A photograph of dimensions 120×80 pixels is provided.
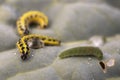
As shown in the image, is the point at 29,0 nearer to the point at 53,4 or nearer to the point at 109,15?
the point at 53,4

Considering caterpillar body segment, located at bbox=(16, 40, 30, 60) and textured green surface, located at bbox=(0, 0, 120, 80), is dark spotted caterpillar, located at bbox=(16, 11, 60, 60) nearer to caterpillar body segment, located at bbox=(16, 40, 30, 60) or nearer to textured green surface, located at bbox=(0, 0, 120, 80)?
caterpillar body segment, located at bbox=(16, 40, 30, 60)

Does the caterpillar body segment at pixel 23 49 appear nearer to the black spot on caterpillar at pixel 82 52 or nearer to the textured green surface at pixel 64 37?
the textured green surface at pixel 64 37

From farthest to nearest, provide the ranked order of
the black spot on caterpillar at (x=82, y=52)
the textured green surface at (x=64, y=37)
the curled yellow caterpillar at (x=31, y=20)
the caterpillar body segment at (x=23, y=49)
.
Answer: the curled yellow caterpillar at (x=31, y=20), the black spot on caterpillar at (x=82, y=52), the caterpillar body segment at (x=23, y=49), the textured green surface at (x=64, y=37)

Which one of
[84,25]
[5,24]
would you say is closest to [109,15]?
[84,25]

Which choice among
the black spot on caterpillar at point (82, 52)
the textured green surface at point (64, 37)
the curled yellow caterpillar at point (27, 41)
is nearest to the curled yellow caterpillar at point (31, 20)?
the textured green surface at point (64, 37)

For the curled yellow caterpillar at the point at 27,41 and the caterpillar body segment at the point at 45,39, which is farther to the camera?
the caterpillar body segment at the point at 45,39

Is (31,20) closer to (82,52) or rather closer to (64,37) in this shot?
(64,37)

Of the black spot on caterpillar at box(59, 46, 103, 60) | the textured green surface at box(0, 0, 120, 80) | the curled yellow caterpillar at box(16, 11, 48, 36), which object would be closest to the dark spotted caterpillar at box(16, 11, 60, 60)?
the curled yellow caterpillar at box(16, 11, 48, 36)
